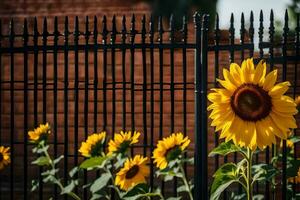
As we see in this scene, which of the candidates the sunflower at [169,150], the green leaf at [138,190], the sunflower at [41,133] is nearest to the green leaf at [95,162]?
the sunflower at [169,150]

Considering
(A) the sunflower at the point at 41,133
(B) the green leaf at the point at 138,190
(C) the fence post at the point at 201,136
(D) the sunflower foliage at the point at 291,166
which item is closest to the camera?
(B) the green leaf at the point at 138,190

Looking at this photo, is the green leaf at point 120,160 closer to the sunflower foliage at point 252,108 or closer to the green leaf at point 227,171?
the green leaf at point 227,171

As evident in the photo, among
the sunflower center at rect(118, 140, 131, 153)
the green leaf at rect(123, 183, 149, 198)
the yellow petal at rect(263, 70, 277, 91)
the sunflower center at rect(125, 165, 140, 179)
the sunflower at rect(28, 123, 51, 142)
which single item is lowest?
the green leaf at rect(123, 183, 149, 198)

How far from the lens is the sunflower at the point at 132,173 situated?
3.85 m

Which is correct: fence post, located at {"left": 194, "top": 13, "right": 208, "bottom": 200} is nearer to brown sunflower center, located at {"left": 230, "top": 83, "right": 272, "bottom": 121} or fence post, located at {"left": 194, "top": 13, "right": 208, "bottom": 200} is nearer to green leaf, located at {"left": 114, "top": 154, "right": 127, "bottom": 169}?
green leaf, located at {"left": 114, "top": 154, "right": 127, "bottom": 169}

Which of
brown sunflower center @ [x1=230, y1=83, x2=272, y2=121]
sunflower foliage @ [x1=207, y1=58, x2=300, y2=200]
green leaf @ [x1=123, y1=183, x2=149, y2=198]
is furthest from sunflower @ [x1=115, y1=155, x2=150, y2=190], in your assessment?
brown sunflower center @ [x1=230, y1=83, x2=272, y2=121]

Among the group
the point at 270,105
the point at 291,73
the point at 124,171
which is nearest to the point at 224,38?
the point at 291,73

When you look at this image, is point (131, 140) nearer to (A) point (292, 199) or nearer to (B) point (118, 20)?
(A) point (292, 199)

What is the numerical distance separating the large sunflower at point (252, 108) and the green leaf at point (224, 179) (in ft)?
0.84

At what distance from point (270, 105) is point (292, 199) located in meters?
1.44

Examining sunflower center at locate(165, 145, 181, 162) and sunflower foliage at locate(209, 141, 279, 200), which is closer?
sunflower foliage at locate(209, 141, 279, 200)

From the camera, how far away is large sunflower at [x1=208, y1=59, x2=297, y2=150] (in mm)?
2471

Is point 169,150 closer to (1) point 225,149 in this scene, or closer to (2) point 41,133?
(1) point 225,149

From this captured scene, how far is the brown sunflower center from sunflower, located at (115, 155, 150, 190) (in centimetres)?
148
